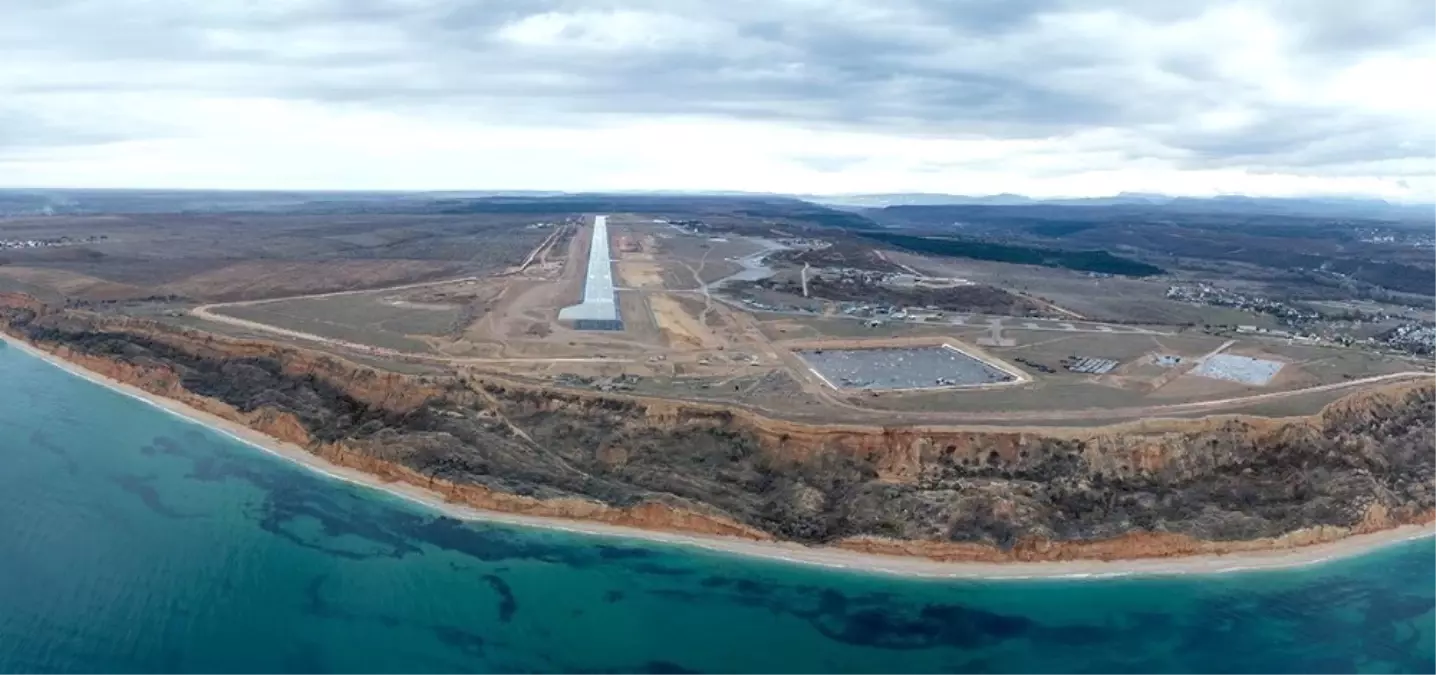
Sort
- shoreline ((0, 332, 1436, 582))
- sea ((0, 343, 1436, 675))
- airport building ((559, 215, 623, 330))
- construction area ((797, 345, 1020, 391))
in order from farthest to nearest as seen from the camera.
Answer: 1. airport building ((559, 215, 623, 330))
2. construction area ((797, 345, 1020, 391))
3. shoreline ((0, 332, 1436, 582))
4. sea ((0, 343, 1436, 675))

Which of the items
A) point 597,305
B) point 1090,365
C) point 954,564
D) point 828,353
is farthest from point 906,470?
point 597,305

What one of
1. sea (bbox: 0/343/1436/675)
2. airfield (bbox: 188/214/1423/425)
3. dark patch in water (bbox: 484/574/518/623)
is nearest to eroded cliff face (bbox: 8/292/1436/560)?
sea (bbox: 0/343/1436/675)

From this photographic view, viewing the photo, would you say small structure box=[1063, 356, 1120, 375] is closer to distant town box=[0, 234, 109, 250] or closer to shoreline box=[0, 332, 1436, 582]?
shoreline box=[0, 332, 1436, 582]

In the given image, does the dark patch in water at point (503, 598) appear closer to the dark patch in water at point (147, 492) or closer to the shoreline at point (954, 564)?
the shoreline at point (954, 564)

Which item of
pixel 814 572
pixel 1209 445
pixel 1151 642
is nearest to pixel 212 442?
pixel 814 572

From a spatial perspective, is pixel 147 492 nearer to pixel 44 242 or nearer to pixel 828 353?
pixel 828 353

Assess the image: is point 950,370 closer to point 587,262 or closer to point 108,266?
point 587,262

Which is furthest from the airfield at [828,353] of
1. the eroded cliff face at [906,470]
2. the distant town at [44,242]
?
the distant town at [44,242]
